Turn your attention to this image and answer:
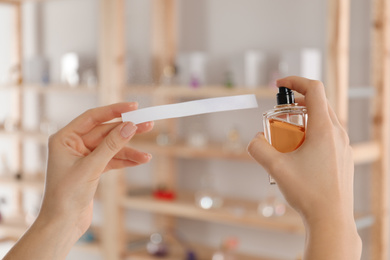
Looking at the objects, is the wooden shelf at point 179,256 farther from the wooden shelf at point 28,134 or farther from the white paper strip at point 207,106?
the white paper strip at point 207,106

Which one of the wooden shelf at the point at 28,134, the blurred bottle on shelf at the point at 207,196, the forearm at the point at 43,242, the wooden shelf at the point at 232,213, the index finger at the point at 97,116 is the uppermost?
the index finger at the point at 97,116

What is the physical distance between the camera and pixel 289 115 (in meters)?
0.84

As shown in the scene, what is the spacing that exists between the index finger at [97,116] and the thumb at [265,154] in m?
0.33

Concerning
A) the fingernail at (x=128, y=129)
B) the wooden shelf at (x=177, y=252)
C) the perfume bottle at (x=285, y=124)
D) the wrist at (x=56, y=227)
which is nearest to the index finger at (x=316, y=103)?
the perfume bottle at (x=285, y=124)

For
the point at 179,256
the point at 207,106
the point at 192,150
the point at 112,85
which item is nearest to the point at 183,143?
the point at 192,150

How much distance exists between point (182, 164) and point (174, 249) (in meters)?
0.48

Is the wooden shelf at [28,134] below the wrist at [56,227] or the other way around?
below

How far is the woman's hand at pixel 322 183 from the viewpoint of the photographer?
66cm

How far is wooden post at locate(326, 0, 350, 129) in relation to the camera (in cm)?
230

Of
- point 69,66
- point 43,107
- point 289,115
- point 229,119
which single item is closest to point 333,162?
point 289,115

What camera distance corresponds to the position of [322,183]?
66 centimetres

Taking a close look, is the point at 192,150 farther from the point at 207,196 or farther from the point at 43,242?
the point at 43,242

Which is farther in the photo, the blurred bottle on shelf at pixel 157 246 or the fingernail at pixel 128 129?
the blurred bottle on shelf at pixel 157 246

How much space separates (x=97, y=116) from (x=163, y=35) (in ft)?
7.67
